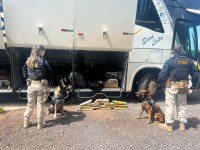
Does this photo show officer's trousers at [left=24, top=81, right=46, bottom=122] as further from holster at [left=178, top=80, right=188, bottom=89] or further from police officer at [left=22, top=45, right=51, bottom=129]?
holster at [left=178, top=80, right=188, bottom=89]

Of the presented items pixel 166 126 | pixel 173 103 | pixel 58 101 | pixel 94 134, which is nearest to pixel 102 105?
pixel 58 101

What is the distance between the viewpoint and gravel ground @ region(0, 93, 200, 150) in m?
4.22

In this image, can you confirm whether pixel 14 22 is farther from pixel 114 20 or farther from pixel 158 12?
pixel 158 12

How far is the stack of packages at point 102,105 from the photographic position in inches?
241

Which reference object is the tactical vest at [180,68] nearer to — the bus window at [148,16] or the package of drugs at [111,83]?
the bus window at [148,16]

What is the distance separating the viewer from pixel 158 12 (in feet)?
20.4

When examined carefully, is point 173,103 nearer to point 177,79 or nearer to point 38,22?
point 177,79

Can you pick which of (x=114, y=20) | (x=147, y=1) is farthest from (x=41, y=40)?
(x=147, y=1)

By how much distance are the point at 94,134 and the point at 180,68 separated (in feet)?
7.44

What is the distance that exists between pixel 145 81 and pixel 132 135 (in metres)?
2.25

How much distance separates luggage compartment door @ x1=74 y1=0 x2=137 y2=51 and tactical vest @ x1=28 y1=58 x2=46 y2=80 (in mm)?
1356

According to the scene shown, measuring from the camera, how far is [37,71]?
464 cm

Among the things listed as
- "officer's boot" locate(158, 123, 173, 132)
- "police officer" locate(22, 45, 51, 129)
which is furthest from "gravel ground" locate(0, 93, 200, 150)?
"police officer" locate(22, 45, 51, 129)

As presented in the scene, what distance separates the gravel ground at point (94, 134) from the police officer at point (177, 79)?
34 centimetres
